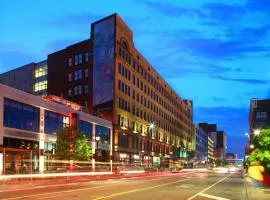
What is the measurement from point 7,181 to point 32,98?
2178 centimetres

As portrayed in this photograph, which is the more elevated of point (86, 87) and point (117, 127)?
point (86, 87)

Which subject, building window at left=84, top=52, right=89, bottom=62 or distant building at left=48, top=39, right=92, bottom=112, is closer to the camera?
distant building at left=48, top=39, right=92, bottom=112

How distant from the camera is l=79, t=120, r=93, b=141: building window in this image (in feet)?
267

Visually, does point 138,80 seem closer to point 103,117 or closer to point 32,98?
point 103,117

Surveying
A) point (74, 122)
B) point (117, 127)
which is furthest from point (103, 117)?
point (74, 122)

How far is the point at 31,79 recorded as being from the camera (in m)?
121

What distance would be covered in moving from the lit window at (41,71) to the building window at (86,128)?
3551 cm

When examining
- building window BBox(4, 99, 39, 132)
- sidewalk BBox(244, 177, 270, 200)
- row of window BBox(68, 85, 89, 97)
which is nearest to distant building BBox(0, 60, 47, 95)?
row of window BBox(68, 85, 89, 97)

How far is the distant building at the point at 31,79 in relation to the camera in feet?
385

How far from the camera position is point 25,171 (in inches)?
1932

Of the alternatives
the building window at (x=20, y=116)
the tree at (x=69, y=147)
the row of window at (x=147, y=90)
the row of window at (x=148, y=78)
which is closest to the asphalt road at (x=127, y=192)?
the building window at (x=20, y=116)

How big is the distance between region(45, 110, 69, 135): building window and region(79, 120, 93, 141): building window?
7.34 m

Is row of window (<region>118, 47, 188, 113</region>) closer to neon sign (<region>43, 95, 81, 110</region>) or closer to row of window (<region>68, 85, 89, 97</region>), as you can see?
row of window (<region>68, 85, 89, 97</region>)

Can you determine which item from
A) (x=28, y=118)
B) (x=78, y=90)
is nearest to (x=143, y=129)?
(x=78, y=90)
